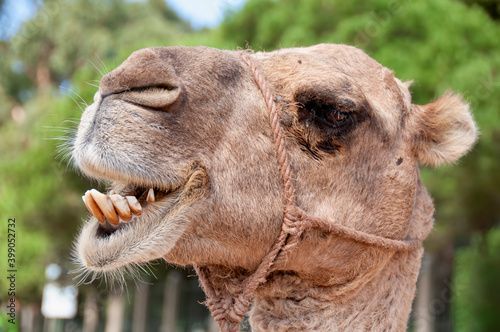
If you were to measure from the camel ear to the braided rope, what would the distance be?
2.14 feet

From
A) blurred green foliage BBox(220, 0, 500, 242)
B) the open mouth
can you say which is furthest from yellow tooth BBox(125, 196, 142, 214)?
blurred green foliage BBox(220, 0, 500, 242)

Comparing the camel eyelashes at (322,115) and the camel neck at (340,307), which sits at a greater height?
the camel eyelashes at (322,115)

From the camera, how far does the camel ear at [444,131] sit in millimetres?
2719

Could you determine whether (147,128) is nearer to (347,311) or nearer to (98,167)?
(98,167)

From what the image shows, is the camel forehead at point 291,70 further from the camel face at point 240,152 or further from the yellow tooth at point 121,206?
the yellow tooth at point 121,206

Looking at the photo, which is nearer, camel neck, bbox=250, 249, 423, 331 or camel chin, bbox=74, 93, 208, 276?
camel chin, bbox=74, 93, 208, 276

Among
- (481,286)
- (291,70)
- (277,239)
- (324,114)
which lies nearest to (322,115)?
(324,114)

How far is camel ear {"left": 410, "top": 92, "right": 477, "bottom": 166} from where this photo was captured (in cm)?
A: 272

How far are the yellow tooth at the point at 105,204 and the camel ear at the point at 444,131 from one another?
154 cm

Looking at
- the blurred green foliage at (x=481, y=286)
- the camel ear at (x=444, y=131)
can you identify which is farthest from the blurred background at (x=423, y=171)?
the camel ear at (x=444, y=131)

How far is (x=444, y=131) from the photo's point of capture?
2.75 meters

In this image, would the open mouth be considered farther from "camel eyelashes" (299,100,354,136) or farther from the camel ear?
the camel ear

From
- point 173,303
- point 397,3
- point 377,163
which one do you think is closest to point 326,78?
point 377,163

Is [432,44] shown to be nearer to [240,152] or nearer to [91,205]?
[240,152]
